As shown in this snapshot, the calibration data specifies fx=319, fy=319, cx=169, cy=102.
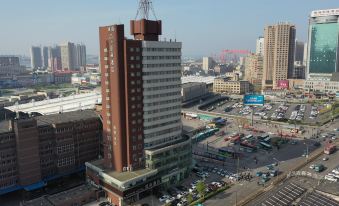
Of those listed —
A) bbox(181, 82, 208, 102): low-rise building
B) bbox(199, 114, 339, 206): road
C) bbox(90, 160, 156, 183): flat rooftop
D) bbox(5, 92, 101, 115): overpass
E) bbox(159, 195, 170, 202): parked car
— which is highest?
bbox(181, 82, 208, 102): low-rise building

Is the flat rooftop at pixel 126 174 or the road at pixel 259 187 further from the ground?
the flat rooftop at pixel 126 174

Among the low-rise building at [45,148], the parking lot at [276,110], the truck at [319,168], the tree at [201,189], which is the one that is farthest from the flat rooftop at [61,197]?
the parking lot at [276,110]

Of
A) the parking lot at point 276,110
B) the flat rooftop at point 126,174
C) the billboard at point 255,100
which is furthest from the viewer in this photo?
the parking lot at point 276,110

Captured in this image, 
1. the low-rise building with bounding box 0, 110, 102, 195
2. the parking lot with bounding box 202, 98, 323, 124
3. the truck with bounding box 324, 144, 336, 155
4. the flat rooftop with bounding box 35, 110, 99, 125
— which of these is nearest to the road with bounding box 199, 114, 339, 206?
the truck with bounding box 324, 144, 336, 155

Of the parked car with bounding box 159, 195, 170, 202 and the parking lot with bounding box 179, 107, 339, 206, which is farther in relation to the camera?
the parking lot with bounding box 179, 107, 339, 206

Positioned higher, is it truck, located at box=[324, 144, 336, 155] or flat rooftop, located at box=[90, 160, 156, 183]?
flat rooftop, located at box=[90, 160, 156, 183]

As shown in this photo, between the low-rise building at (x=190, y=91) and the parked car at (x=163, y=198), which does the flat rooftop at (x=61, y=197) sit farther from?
the low-rise building at (x=190, y=91)

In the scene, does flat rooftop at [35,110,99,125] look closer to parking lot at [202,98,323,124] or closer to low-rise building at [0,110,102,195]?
low-rise building at [0,110,102,195]

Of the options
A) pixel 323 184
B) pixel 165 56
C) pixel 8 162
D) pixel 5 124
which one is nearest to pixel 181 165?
pixel 165 56
